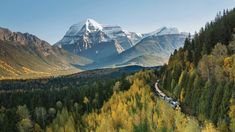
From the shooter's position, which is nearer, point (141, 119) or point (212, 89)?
point (212, 89)

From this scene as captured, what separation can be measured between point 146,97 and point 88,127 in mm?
29037

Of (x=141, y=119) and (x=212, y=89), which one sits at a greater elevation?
(x=212, y=89)

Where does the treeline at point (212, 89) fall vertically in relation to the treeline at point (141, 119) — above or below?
above

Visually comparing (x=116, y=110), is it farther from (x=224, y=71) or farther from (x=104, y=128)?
(x=224, y=71)

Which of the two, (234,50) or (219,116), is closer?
(219,116)

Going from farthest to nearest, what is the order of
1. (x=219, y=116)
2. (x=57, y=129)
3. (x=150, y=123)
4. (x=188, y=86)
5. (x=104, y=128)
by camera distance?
(x=57, y=129)
(x=188, y=86)
(x=104, y=128)
(x=150, y=123)
(x=219, y=116)


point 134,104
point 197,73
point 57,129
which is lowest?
point 57,129

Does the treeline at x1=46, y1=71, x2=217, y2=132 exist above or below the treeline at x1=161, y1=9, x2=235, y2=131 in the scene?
below

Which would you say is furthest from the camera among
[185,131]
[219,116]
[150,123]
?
[150,123]

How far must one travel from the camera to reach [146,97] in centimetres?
18325

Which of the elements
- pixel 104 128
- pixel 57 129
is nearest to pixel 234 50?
pixel 104 128

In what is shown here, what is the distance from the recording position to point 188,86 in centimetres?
17512

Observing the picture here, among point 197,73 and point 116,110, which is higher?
point 197,73

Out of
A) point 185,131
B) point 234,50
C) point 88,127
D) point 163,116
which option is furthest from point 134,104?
point 185,131
